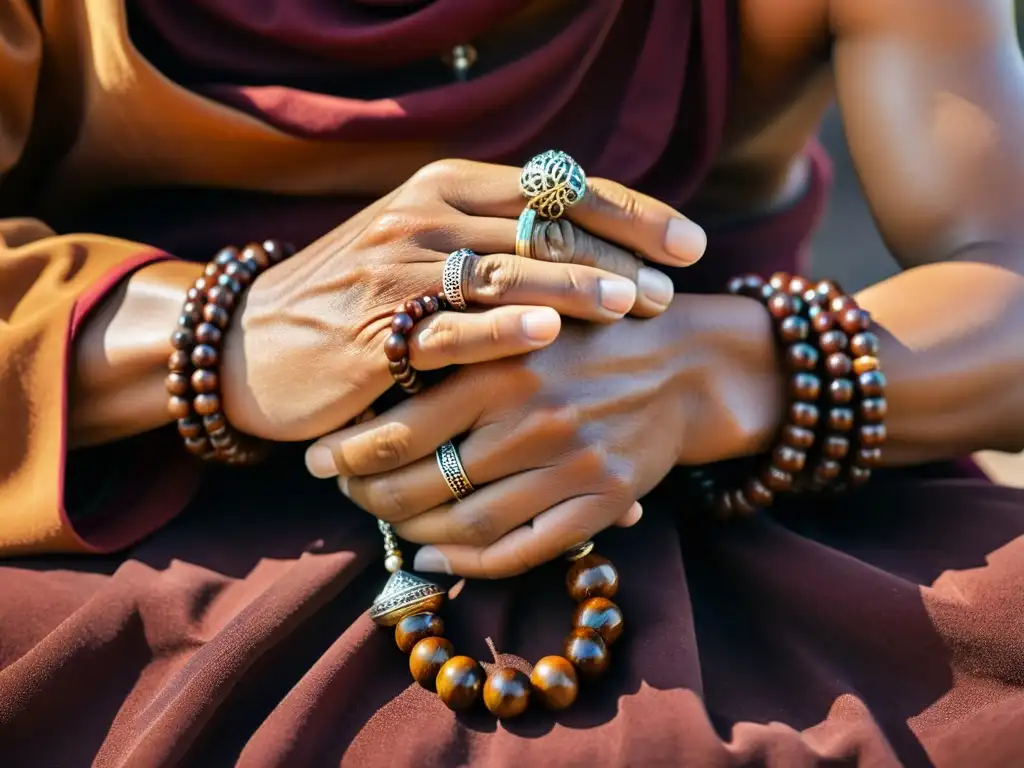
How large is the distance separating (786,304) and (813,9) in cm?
34

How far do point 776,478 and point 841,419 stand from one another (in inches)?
3.1

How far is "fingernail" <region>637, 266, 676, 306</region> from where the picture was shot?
0.78m

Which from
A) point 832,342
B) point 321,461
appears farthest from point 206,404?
point 832,342

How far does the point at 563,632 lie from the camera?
738mm

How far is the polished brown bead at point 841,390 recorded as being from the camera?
79 cm

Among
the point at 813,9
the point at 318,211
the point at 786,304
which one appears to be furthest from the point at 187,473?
the point at 813,9

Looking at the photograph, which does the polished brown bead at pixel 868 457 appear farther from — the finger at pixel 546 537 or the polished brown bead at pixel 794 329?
the finger at pixel 546 537

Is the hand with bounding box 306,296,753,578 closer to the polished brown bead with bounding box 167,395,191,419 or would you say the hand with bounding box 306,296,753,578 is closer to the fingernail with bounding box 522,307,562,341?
the fingernail with bounding box 522,307,562,341

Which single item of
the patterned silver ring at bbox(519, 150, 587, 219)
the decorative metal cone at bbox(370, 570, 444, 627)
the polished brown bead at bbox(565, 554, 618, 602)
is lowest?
the decorative metal cone at bbox(370, 570, 444, 627)

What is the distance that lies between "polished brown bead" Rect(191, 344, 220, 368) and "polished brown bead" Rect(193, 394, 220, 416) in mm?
29

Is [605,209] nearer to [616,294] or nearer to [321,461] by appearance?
[616,294]

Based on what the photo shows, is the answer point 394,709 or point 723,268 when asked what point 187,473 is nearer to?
point 394,709

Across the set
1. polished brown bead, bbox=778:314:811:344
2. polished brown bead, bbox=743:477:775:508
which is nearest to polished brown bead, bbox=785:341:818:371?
polished brown bead, bbox=778:314:811:344

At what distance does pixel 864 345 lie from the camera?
792 mm
